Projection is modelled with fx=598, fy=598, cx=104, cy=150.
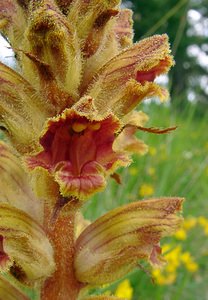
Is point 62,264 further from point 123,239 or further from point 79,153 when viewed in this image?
point 79,153

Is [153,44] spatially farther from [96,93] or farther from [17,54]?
[17,54]

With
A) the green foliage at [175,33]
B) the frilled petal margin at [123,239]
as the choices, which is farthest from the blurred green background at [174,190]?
the green foliage at [175,33]

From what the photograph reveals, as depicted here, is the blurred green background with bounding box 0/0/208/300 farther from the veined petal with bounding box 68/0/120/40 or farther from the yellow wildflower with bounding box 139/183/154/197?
the veined petal with bounding box 68/0/120/40

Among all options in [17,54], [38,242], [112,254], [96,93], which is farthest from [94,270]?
[17,54]

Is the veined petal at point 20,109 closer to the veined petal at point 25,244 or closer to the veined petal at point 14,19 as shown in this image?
the veined petal at point 14,19

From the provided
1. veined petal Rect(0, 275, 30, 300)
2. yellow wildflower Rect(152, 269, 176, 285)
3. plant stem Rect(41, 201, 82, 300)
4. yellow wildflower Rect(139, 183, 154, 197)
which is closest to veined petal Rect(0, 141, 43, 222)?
plant stem Rect(41, 201, 82, 300)

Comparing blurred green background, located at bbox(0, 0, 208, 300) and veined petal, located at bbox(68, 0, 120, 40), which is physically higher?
blurred green background, located at bbox(0, 0, 208, 300)

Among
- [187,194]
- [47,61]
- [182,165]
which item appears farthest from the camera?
[182,165]
